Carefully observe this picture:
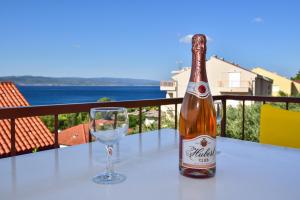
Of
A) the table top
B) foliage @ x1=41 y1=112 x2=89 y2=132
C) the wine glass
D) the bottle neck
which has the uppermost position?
the bottle neck

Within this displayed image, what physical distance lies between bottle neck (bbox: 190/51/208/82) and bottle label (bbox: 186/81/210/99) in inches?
0.4

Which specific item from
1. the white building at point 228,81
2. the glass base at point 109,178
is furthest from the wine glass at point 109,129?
the white building at point 228,81

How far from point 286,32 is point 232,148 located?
20.0m

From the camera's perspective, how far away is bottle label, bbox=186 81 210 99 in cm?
85

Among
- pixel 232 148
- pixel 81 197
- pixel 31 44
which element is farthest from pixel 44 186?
pixel 31 44

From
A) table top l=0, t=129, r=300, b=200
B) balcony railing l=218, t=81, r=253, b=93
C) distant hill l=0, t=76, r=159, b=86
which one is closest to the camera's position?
table top l=0, t=129, r=300, b=200

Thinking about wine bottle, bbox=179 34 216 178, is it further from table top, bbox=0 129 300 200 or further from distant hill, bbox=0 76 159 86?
distant hill, bbox=0 76 159 86

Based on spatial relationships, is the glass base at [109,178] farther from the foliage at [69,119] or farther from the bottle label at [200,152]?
the foliage at [69,119]

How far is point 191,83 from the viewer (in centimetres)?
86

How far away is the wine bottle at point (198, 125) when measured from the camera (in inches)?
30.9

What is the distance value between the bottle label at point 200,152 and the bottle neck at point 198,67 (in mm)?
163

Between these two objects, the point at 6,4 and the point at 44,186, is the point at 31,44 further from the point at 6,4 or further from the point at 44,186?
the point at 44,186

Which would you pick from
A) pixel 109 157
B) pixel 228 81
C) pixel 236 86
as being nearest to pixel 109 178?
pixel 109 157

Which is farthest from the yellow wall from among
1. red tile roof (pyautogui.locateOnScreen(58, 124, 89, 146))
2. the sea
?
red tile roof (pyautogui.locateOnScreen(58, 124, 89, 146))
